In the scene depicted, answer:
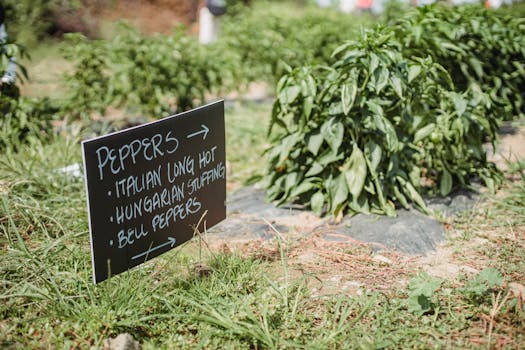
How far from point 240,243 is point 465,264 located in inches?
47.6

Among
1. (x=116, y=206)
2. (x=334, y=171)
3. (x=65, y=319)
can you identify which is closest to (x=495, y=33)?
(x=334, y=171)

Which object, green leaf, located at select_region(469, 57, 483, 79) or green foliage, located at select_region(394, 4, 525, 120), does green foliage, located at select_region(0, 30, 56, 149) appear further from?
green leaf, located at select_region(469, 57, 483, 79)

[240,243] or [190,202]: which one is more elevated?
[190,202]

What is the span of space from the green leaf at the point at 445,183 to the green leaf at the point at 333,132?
800 millimetres

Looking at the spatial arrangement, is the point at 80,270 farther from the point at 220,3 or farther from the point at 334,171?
the point at 220,3

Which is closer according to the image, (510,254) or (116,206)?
(116,206)

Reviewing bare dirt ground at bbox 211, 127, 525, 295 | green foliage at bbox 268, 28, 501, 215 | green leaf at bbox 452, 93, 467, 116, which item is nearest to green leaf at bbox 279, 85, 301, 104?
green foliage at bbox 268, 28, 501, 215

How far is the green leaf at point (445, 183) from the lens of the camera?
11.2ft

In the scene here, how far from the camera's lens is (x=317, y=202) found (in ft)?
10.8

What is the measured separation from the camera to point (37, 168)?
354 centimetres

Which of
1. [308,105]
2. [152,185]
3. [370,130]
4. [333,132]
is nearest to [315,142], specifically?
[333,132]

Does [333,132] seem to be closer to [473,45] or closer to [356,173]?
[356,173]

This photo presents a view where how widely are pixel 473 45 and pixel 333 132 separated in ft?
5.46

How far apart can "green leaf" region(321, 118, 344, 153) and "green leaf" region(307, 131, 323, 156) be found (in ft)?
0.18
